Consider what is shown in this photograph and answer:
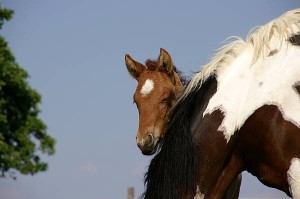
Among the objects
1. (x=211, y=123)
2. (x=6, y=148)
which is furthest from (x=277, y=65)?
(x=6, y=148)

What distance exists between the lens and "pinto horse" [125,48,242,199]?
5.79 m

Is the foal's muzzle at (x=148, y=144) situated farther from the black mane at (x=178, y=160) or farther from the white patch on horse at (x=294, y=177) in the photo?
the white patch on horse at (x=294, y=177)

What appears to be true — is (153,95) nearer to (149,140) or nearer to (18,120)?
(149,140)

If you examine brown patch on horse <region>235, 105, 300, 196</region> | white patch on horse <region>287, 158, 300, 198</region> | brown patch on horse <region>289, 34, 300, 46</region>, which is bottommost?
white patch on horse <region>287, 158, 300, 198</region>

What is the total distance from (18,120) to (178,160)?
56.3ft

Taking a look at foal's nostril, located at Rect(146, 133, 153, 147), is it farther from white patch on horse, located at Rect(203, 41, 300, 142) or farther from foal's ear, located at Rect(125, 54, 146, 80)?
foal's ear, located at Rect(125, 54, 146, 80)

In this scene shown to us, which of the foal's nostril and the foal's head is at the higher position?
the foal's head

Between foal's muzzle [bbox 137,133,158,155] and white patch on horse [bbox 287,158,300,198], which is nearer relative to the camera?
white patch on horse [bbox 287,158,300,198]

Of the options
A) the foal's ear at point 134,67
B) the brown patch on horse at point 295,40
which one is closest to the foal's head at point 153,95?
the foal's ear at point 134,67

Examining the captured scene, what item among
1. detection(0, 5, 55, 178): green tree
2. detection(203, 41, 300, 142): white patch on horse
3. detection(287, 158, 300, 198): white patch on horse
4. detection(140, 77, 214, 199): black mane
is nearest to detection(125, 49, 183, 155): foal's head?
detection(140, 77, 214, 199): black mane

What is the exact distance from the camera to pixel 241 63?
4.81 metres

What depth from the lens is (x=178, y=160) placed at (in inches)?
189

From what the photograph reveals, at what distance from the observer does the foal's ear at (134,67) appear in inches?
273

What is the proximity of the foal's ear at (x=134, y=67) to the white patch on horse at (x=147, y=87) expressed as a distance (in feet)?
1.82
